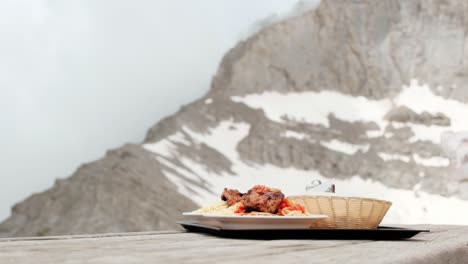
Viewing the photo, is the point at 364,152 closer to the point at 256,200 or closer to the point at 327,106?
the point at 327,106

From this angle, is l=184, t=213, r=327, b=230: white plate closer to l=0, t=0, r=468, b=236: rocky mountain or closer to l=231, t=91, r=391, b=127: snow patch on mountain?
l=0, t=0, r=468, b=236: rocky mountain

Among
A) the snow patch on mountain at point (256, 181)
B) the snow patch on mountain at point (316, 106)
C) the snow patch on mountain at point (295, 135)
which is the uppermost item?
the snow patch on mountain at point (316, 106)

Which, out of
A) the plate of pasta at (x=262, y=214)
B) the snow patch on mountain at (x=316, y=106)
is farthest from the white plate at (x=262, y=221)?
the snow patch on mountain at (x=316, y=106)

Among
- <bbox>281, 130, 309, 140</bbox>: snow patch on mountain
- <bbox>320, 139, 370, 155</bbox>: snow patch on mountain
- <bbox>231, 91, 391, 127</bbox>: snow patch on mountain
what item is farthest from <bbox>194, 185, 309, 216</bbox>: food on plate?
<bbox>231, 91, 391, 127</bbox>: snow patch on mountain

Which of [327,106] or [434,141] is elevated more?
[327,106]

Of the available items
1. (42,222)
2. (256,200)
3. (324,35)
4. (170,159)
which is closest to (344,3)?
(324,35)

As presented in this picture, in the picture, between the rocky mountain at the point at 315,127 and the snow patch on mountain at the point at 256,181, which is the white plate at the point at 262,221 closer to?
the rocky mountain at the point at 315,127

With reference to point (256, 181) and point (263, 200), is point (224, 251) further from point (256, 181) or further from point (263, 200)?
point (256, 181)
